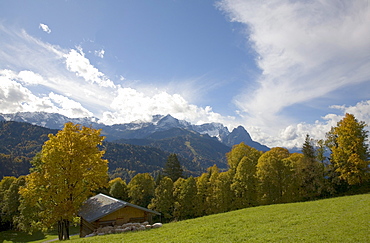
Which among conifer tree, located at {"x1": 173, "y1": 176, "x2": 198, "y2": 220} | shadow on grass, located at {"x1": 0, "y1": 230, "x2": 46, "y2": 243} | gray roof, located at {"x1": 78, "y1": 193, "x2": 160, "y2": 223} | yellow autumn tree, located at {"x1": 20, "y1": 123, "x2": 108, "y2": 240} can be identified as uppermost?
yellow autumn tree, located at {"x1": 20, "y1": 123, "x2": 108, "y2": 240}

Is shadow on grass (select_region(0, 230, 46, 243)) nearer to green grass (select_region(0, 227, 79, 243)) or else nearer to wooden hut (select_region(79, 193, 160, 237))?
green grass (select_region(0, 227, 79, 243))

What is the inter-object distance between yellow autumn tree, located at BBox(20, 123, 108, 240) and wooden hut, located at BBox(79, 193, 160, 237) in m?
2.86

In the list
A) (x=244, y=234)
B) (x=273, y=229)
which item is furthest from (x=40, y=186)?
(x=273, y=229)

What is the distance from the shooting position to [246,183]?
4791 cm

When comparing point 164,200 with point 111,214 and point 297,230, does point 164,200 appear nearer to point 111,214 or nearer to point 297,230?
point 111,214

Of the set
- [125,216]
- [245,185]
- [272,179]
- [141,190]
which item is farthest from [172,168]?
[125,216]

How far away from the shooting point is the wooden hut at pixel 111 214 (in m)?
28.9

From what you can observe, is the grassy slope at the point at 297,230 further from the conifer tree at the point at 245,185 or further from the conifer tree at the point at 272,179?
the conifer tree at the point at 245,185

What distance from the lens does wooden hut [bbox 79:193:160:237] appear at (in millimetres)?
28934

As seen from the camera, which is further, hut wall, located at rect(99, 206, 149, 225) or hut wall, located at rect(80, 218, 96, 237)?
hut wall, located at rect(80, 218, 96, 237)

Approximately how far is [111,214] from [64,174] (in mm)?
8541

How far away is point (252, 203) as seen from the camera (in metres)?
48.2

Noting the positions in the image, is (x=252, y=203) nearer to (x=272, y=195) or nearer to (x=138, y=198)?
(x=272, y=195)

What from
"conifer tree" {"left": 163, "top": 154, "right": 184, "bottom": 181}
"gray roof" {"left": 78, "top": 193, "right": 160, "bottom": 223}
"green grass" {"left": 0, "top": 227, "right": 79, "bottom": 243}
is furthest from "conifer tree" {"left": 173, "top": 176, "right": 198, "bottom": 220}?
"green grass" {"left": 0, "top": 227, "right": 79, "bottom": 243}
